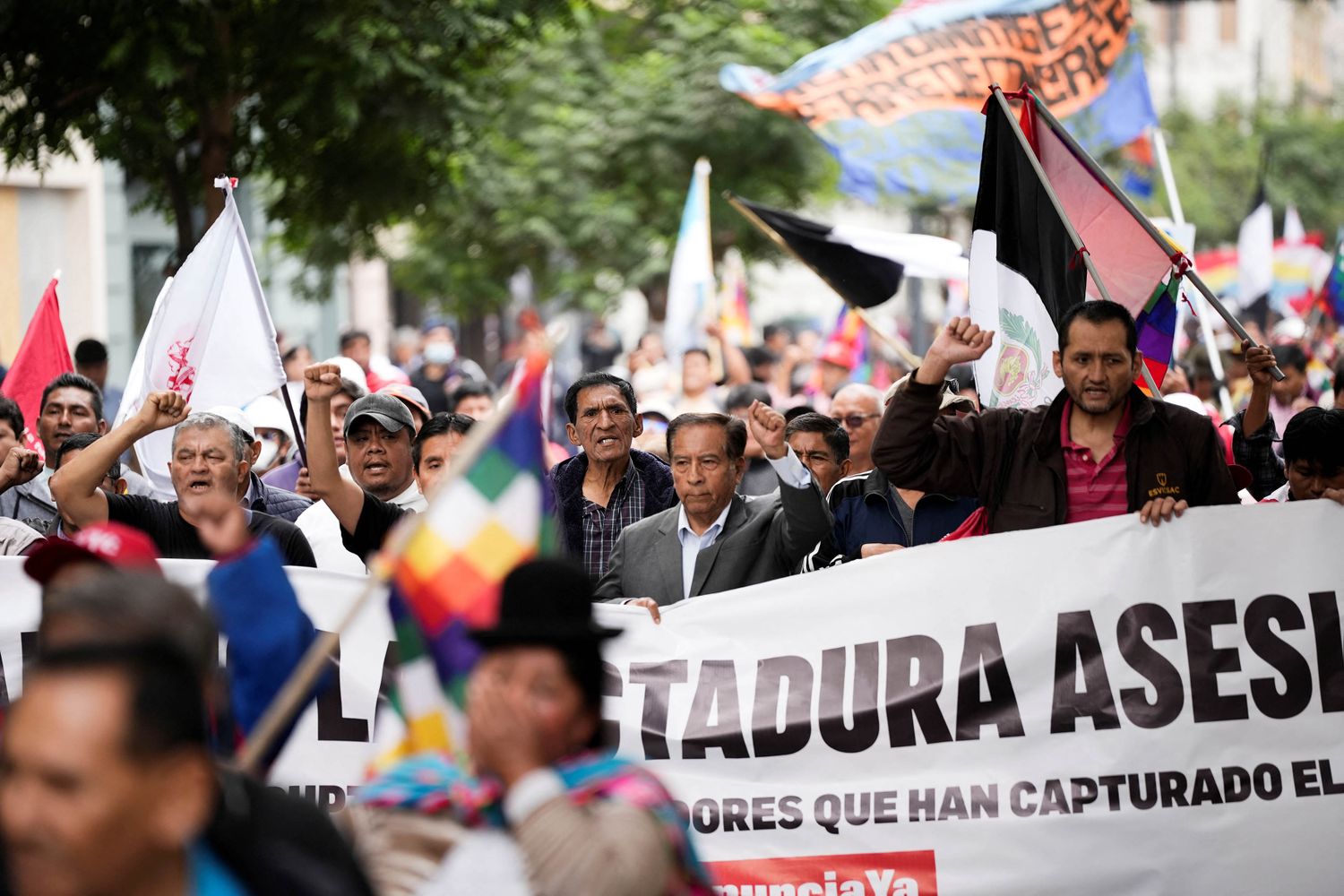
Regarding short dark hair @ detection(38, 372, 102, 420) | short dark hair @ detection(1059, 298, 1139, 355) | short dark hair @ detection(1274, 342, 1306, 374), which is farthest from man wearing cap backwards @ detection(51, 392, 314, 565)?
short dark hair @ detection(1274, 342, 1306, 374)

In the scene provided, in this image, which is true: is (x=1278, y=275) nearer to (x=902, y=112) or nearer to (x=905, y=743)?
(x=902, y=112)

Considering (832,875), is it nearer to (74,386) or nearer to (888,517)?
(888,517)

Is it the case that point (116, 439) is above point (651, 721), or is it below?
above

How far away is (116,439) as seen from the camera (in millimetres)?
5770

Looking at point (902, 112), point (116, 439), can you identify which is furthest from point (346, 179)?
point (116, 439)

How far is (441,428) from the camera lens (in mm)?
7277

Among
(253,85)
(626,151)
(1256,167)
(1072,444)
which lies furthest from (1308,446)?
(1256,167)

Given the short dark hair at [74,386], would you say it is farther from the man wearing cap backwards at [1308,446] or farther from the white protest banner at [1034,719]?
the man wearing cap backwards at [1308,446]

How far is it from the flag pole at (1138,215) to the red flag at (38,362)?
5.02 meters

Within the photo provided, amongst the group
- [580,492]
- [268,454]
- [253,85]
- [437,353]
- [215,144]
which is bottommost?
[580,492]

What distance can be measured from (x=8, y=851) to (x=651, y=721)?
10.7ft

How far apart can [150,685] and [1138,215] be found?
5.27 metres

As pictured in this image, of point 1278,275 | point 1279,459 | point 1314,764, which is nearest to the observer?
point 1314,764

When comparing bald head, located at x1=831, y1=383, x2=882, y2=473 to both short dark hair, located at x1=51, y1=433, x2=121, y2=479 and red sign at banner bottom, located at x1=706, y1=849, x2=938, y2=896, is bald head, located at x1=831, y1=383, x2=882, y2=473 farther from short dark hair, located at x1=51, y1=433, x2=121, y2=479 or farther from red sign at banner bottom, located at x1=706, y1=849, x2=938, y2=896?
short dark hair, located at x1=51, y1=433, x2=121, y2=479
